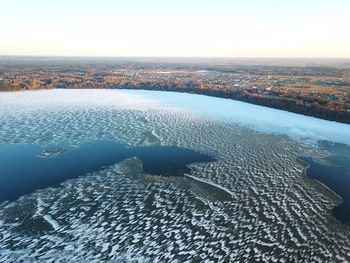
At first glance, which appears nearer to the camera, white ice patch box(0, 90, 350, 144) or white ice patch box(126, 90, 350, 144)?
white ice patch box(126, 90, 350, 144)

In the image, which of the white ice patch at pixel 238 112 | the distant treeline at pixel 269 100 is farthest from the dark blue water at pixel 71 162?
the distant treeline at pixel 269 100

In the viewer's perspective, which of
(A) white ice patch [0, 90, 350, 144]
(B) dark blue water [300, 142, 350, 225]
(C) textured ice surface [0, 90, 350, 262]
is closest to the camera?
(C) textured ice surface [0, 90, 350, 262]

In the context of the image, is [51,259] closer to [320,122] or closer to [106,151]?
Answer: [106,151]

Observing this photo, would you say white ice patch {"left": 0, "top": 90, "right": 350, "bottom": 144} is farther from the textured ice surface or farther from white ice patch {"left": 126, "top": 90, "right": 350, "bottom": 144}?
the textured ice surface

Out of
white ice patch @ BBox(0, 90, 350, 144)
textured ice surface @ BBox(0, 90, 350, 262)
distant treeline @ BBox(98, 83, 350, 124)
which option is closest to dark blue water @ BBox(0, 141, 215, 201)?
textured ice surface @ BBox(0, 90, 350, 262)

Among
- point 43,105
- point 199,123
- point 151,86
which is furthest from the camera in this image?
point 151,86

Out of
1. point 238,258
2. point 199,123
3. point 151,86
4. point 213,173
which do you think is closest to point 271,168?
point 213,173
